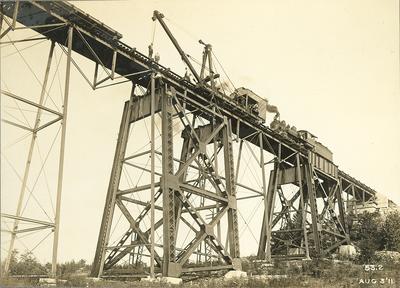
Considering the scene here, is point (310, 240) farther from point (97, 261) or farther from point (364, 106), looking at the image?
point (97, 261)

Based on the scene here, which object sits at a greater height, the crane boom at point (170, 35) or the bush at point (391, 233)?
the crane boom at point (170, 35)

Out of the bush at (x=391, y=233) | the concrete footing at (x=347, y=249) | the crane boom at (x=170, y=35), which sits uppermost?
the crane boom at (x=170, y=35)

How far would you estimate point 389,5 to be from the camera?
1312 cm

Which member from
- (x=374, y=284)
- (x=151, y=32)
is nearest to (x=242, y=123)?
(x=151, y=32)

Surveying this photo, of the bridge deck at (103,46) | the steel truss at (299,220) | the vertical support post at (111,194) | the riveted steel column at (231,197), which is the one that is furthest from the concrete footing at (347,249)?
the vertical support post at (111,194)

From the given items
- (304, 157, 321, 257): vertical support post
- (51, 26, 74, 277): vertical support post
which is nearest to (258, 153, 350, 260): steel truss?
(304, 157, 321, 257): vertical support post

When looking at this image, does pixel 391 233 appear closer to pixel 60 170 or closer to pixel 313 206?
pixel 313 206

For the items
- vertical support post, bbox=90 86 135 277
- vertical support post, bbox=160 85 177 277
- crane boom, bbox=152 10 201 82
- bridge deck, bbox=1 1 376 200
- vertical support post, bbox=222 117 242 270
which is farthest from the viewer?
vertical support post, bbox=222 117 242 270

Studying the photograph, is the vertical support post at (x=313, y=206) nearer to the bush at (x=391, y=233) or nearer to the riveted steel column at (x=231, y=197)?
the bush at (x=391, y=233)

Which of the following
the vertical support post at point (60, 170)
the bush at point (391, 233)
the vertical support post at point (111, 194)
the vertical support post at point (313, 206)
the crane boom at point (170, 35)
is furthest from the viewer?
the vertical support post at point (313, 206)

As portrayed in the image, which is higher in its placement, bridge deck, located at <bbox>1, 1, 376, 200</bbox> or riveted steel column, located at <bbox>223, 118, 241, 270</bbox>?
bridge deck, located at <bbox>1, 1, 376, 200</bbox>

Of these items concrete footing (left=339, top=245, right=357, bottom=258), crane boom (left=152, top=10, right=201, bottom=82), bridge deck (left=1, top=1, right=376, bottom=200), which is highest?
crane boom (left=152, top=10, right=201, bottom=82)

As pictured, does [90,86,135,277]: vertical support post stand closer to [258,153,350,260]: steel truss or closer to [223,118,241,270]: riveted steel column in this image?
[223,118,241,270]: riveted steel column

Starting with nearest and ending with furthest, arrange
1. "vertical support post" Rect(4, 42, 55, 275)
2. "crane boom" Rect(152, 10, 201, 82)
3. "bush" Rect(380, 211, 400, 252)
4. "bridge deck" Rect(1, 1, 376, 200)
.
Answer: "vertical support post" Rect(4, 42, 55, 275) < "bridge deck" Rect(1, 1, 376, 200) < "crane boom" Rect(152, 10, 201, 82) < "bush" Rect(380, 211, 400, 252)
